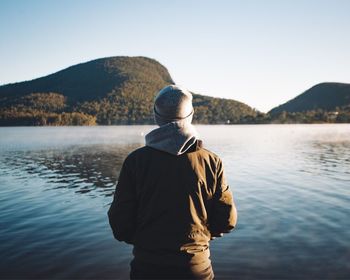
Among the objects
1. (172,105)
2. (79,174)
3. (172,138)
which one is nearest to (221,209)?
(172,138)

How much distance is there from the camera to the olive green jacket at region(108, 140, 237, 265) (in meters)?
3.30

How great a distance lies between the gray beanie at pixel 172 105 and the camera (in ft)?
11.3

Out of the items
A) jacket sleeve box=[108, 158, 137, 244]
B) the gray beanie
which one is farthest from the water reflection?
the gray beanie

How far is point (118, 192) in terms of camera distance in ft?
11.2

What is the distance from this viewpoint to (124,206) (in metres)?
3.39

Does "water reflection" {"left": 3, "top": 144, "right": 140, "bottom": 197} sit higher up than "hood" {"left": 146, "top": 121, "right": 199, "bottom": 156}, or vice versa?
"hood" {"left": 146, "top": 121, "right": 199, "bottom": 156}

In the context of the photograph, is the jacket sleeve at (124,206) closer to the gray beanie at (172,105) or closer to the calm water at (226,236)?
the gray beanie at (172,105)

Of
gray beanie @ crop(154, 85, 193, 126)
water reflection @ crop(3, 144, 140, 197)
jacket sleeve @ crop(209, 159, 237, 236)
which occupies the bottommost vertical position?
→ water reflection @ crop(3, 144, 140, 197)

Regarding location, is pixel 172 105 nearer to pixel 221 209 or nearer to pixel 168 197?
pixel 168 197

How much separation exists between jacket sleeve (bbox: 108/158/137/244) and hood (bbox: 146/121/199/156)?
0.35 metres

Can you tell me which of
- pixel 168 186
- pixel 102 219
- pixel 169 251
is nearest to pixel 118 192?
pixel 168 186

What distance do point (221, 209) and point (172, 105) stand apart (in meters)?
1.22

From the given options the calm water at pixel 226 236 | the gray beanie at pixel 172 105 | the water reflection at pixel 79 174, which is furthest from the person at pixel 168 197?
the water reflection at pixel 79 174

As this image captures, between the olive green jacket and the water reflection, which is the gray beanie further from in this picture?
the water reflection
